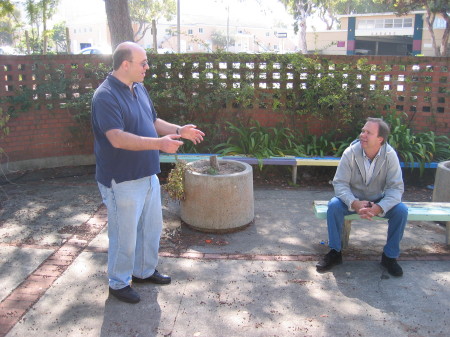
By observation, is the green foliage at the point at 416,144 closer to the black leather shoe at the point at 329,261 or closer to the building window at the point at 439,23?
the black leather shoe at the point at 329,261

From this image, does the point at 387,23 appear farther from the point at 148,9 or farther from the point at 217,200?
the point at 217,200

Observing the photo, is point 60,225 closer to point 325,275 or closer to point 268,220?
point 268,220

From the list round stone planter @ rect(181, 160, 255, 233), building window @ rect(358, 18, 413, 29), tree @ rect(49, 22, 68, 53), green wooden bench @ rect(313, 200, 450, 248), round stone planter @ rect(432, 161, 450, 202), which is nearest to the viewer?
green wooden bench @ rect(313, 200, 450, 248)

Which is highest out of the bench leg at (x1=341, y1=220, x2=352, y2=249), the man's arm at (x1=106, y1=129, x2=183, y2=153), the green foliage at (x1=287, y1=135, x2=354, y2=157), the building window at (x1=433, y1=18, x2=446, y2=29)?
the building window at (x1=433, y1=18, x2=446, y2=29)

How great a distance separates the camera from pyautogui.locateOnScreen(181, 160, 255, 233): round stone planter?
4.61 meters

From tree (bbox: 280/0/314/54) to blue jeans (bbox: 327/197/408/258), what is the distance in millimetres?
35285

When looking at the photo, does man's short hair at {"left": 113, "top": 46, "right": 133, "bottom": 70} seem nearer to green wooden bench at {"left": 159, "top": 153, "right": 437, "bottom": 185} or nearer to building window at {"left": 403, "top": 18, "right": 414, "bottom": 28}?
green wooden bench at {"left": 159, "top": 153, "right": 437, "bottom": 185}

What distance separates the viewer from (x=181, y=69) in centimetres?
715

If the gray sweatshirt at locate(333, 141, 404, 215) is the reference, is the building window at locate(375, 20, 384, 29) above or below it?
above

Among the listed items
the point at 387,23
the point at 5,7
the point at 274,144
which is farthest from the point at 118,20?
the point at 387,23

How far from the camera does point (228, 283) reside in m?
3.67

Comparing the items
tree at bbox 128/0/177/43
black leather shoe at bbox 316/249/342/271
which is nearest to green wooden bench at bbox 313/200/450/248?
black leather shoe at bbox 316/249/342/271

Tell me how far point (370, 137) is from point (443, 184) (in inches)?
64.5

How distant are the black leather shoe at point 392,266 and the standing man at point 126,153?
201 cm
